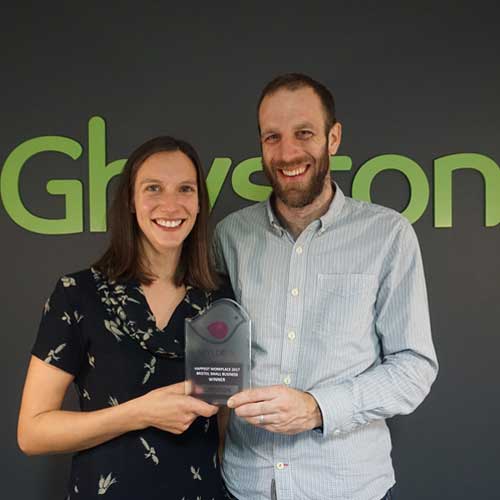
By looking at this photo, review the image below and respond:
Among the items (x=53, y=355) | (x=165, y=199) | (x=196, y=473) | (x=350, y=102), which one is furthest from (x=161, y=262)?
(x=350, y=102)

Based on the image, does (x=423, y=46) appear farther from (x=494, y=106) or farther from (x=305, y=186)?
(x=305, y=186)

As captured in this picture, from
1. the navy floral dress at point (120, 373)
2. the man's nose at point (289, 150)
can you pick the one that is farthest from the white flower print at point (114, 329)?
the man's nose at point (289, 150)

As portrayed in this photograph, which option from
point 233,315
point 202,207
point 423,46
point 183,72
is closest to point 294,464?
point 233,315

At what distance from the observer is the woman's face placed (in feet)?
5.53

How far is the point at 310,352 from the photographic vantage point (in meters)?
1.75

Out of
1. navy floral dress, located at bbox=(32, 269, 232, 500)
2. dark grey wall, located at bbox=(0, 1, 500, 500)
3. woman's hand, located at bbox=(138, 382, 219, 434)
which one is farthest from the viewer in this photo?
dark grey wall, located at bbox=(0, 1, 500, 500)

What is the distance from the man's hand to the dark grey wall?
1.27 m

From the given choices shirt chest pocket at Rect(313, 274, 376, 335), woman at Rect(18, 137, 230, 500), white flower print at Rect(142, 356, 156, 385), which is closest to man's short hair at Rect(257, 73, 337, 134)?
woman at Rect(18, 137, 230, 500)

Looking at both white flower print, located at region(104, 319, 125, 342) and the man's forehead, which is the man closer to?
the man's forehead

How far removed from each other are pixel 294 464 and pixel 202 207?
3.12 ft

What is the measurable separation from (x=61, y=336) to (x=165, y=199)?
544 millimetres

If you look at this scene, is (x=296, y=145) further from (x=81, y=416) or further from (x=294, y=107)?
(x=81, y=416)

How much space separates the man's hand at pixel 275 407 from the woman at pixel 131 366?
0.33ft

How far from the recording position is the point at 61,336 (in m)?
→ 1.56
